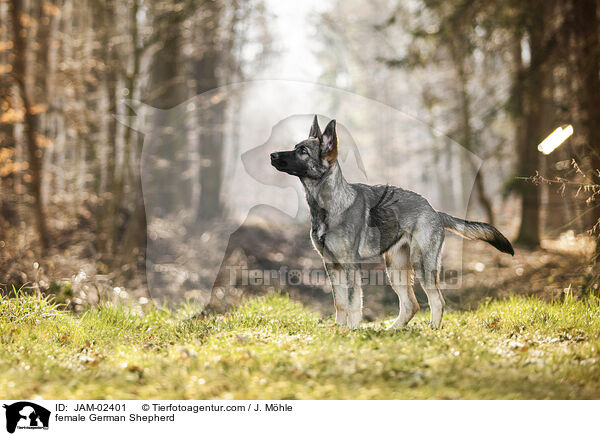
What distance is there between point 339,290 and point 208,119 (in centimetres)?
637

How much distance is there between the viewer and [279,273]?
399 inches

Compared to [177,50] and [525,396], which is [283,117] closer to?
[525,396]

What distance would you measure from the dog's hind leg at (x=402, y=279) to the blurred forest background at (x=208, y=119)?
198 cm

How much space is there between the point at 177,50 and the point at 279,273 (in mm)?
6236

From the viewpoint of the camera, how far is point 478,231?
5.36m

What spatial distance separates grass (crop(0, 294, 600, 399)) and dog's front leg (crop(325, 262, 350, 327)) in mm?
173

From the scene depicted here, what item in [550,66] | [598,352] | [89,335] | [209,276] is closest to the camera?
[598,352]

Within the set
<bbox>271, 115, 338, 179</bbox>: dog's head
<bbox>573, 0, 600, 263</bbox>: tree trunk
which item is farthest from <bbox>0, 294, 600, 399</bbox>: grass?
<bbox>573, 0, 600, 263</bbox>: tree trunk

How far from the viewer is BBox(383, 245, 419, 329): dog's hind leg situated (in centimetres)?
543

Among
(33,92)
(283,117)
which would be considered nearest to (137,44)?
(33,92)

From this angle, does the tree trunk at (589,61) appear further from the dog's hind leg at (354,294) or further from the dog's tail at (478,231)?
the dog's hind leg at (354,294)

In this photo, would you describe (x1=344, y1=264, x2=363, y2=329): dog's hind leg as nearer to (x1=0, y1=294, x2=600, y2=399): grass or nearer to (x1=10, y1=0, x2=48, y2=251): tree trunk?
(x1=0, y1=294, x2=600, y2=399): grass
